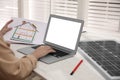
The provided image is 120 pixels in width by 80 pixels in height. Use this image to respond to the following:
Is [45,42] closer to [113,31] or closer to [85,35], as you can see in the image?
[85,35]

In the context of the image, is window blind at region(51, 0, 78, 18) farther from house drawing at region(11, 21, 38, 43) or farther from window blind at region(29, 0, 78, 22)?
house drawing at region(11, 21, 38, 43)

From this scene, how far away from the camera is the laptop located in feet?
5.31

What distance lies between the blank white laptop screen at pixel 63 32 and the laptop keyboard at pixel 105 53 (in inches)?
5.3

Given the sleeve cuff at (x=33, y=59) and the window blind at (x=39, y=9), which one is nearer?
the sleeve cuff at (x=33, y=59)

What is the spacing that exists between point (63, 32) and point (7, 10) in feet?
5.43

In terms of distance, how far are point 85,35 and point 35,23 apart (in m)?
0.50

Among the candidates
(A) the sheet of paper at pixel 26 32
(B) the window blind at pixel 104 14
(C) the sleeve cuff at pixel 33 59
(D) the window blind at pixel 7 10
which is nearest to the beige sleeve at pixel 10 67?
(C) the sleeve cuff at pixel 33 59

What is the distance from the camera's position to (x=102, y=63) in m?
1.42

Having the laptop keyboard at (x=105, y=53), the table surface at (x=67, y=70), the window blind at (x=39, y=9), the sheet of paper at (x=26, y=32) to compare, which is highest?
the window blind at (x=39, y=9)

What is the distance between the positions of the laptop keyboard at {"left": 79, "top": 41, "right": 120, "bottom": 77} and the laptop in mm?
127

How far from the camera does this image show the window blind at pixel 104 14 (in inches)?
92.2

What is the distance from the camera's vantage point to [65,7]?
Result: 2.63m

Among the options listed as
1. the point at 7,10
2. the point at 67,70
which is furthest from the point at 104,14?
the point at 7,10

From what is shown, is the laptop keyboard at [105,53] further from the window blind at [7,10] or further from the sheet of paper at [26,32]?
the window blind at [7,10]
